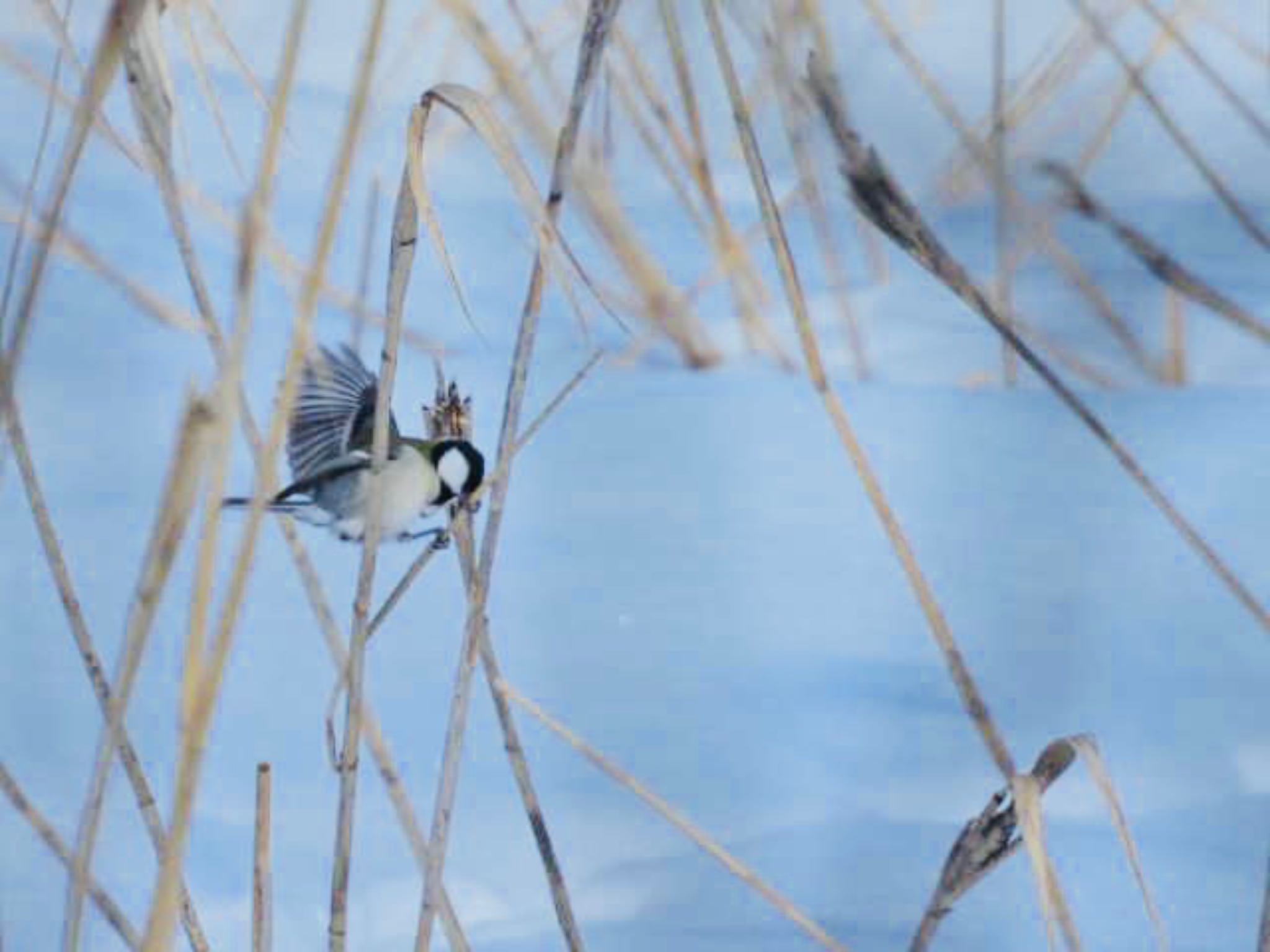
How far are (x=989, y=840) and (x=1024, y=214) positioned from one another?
22.0 inches

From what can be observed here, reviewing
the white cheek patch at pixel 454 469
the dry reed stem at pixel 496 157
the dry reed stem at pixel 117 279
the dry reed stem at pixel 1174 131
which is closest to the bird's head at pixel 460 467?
the white cheek patch at pixel 454 469

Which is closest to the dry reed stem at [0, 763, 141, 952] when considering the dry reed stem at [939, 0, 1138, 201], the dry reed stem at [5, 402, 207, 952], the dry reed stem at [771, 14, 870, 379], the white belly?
the dry reed stem at [5, 402, 207, 952]

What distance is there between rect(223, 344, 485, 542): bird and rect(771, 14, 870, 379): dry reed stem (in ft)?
0.64

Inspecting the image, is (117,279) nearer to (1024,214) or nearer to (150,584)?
(1024,214)

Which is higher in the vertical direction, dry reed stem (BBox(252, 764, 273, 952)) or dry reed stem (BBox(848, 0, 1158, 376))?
dry reed stem (BBox(848, 0, 1158, 376))

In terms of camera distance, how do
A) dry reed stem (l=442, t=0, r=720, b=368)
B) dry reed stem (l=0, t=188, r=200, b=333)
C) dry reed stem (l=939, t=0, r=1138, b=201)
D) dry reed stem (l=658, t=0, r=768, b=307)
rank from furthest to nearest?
dry reed stem (l=939, t=0, r=1138, b=201) < dry reed stem (l=0, t=188, r=200, b=333) < dry reed stem (l=442, t=0, r=720, b=368) < dry reed stem (l=658, t=0, r=768, b=307)

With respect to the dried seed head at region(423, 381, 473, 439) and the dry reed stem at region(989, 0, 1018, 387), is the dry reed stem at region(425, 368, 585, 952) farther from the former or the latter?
the dry reed stem at region(989, 0, 1018, 387)

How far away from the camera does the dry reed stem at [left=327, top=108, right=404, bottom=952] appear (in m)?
0.46

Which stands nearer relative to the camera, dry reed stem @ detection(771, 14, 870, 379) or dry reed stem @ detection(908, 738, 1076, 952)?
dry reed stem @ detection(908, 738, 1076, 952)

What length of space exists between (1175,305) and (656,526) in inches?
16.6

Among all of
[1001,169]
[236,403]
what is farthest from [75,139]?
[1001,169]

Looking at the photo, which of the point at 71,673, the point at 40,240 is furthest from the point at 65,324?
the point at 40,240

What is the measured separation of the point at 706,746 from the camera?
2.89 feet

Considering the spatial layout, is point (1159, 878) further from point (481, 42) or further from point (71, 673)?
point (71, 673)
